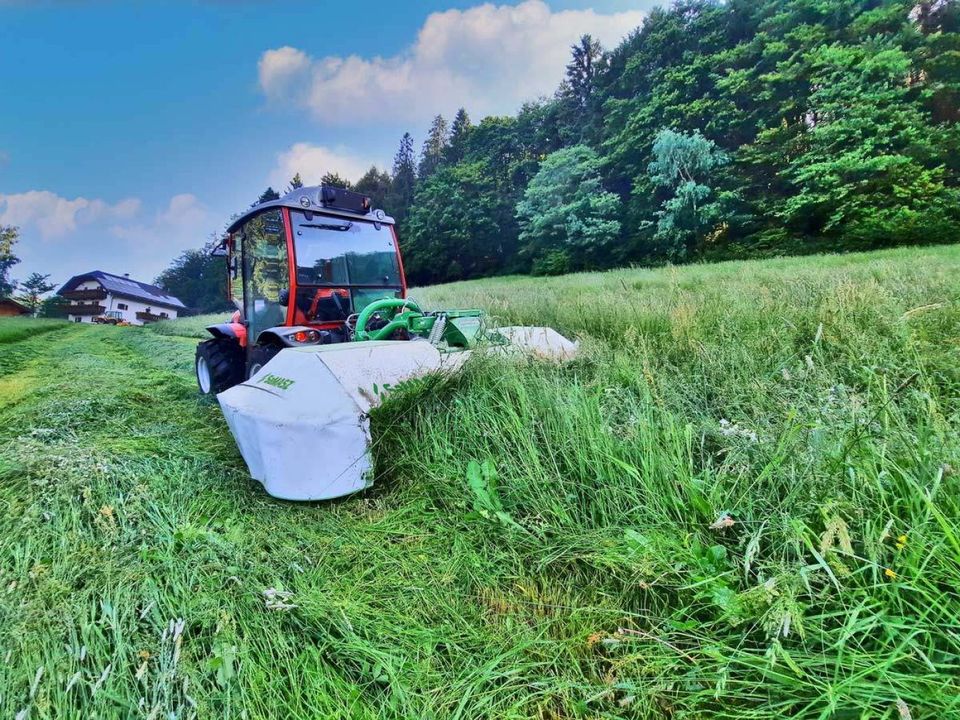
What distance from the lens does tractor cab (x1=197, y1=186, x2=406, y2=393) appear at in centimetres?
361

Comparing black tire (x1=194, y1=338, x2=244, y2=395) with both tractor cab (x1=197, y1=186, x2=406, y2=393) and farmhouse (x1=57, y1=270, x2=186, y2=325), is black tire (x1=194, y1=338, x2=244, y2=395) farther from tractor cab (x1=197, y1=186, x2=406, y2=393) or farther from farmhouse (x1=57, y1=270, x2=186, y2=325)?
farmhouse (x1=57, y1=270, x2=186, y2=325)

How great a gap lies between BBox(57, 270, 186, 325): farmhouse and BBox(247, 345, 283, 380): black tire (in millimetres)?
44533

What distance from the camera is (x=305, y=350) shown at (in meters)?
2.46

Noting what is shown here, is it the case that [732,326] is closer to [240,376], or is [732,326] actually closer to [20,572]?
[20,572]

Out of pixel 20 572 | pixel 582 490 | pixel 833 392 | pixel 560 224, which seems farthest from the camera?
pixel 560 224

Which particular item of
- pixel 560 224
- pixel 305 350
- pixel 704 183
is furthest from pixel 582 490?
pixel 560 224

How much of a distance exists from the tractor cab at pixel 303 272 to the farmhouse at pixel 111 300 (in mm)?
43576

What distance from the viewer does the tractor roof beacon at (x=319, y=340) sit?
206 cm

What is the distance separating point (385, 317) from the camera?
3.73 m

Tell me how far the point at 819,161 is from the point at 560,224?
1045cm

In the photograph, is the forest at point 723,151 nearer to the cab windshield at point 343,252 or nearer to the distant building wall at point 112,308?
the cab windshield at point 343,252

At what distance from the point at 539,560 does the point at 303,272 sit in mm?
3095

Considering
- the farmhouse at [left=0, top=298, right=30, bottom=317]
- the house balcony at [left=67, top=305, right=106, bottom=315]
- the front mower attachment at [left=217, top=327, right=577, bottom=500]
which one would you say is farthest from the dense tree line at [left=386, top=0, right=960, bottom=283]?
the house balcony at [left=67, top=305, right=106, bottom=315]

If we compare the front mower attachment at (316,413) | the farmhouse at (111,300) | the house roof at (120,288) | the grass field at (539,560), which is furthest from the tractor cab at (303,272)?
the house roof at (120,288)
